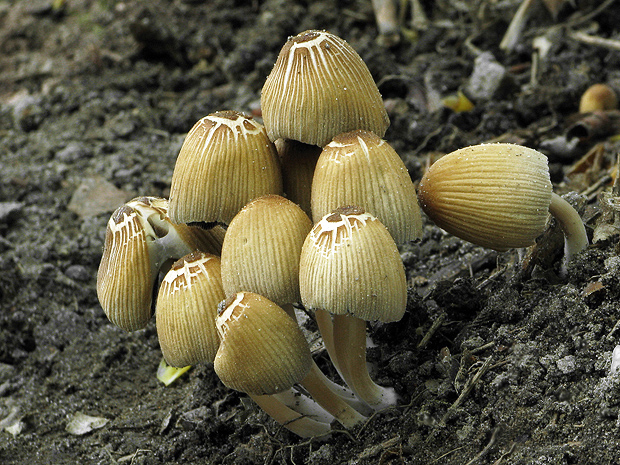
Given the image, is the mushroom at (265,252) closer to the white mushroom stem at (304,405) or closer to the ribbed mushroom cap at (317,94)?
the ribbed mushroom cap at (317,94)

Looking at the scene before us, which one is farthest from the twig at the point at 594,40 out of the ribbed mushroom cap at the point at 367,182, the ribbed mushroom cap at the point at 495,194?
the ribbed mushroom cap at the point at 367,182

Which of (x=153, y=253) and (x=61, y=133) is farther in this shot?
(x=61, y=133)

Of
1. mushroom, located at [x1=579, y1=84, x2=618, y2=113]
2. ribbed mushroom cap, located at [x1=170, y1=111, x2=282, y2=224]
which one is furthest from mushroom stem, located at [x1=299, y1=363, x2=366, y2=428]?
mushroom, located at [x1=579, y1=84, x2=618, y2=113]

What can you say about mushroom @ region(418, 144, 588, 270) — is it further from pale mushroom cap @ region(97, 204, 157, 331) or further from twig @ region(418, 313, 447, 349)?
pale mushroom cap @ region(97, 204, 157, 331)

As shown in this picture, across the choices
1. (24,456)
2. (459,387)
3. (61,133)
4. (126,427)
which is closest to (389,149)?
(459,387)

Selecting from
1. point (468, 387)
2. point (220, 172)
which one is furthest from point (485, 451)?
point (220, 172)

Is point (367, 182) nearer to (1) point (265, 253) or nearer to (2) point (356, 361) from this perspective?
(1) point (265, 253)

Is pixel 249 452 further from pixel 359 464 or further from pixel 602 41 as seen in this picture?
pixel 602 41
